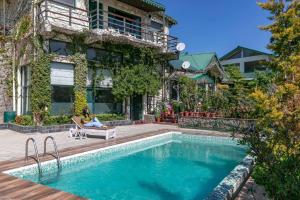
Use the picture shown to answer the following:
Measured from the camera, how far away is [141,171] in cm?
812

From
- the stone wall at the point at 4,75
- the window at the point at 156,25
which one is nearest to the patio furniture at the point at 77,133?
the stone wall at the point at 4,75

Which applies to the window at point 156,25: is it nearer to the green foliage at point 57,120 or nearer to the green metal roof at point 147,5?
the green metal roof at point 147,5

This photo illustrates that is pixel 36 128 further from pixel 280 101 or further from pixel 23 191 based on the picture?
pixel 280 101

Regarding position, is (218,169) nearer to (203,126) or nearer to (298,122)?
(298,122)

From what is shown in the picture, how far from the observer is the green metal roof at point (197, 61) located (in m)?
23.2

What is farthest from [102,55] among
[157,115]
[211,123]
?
[211,123]

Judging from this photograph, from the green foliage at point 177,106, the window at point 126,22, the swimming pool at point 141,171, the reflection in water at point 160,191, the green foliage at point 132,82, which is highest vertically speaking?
the window at point 126,22

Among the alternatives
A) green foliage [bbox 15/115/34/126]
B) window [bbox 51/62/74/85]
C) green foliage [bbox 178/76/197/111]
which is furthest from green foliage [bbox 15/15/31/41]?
green foliage [bbox 178/76/197/111]

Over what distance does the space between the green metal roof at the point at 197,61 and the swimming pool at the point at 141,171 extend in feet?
41.4

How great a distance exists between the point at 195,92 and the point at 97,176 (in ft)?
41.0

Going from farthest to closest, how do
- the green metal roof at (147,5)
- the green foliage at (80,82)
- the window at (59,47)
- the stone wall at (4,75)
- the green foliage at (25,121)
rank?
the green metal roof at (147,5) < the stone wall at (4,75) < the green foliage at (80,82) < the window at (59,47) < the green foliage at (25,121)

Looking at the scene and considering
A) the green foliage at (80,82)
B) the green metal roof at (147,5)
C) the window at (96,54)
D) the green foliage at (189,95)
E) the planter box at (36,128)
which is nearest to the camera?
the planter box at (36,128)

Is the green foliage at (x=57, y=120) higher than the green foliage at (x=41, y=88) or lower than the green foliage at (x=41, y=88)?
lower

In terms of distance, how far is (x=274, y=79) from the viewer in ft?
15.4
